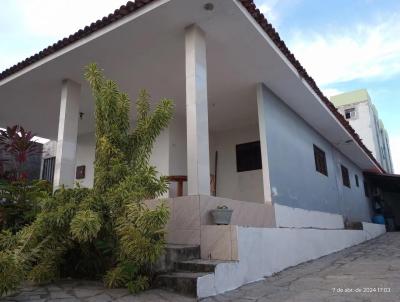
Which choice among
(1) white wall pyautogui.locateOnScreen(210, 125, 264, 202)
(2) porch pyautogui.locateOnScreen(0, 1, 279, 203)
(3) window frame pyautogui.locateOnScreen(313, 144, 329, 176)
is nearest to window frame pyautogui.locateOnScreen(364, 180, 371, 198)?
(3) window frame pyautogui.locateOnScreen(313, 144, 329, 176)

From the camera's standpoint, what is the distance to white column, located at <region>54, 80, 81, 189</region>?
6.58 meters

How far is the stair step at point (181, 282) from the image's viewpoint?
357cm

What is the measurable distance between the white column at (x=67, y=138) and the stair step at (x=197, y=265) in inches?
137

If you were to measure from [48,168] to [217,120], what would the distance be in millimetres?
6135

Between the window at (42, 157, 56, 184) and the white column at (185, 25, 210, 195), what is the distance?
26.0ft

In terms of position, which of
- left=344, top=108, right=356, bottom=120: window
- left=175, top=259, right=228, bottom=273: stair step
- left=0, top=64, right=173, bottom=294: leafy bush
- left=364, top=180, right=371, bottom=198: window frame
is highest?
left=344, top=108, right=356, bottom=120: window

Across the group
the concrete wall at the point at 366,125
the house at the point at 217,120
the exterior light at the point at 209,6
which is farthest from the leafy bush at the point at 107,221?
the concrete wall at the point at 366,125

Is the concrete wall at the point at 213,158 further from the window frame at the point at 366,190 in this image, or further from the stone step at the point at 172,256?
the window frame at the point at 366,190

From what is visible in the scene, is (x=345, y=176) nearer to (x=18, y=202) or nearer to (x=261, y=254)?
(x=261, y=254)

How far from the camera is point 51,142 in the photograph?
11.9 m

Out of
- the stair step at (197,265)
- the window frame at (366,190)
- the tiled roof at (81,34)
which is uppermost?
the tiled roof at (81,34)

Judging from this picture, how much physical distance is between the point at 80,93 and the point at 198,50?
11.7ft

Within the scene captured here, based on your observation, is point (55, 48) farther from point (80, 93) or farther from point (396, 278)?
point (396, 278)

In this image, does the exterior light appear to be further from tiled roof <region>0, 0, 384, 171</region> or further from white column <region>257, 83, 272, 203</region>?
white column <region>257, 83, 272, 203</region>
